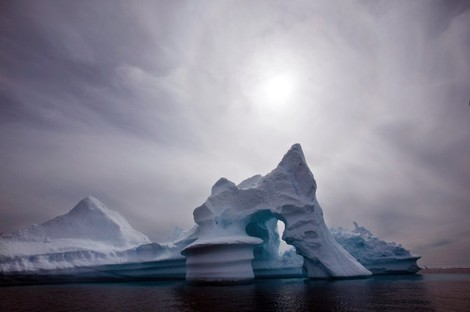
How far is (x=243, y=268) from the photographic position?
19.5 m

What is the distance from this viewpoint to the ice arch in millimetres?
18906

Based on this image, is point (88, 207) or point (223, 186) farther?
point (88, 207)

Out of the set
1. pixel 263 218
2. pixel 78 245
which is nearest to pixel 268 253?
pixel 263 218

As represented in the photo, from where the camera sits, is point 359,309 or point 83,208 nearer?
point 359,309

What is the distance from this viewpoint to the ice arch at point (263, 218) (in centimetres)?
1891

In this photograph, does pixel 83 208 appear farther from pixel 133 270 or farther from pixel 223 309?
pixel 223 309

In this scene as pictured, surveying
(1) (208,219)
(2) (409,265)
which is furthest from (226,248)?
(2) (409,265)

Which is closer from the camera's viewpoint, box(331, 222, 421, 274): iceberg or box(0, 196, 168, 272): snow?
box(0, 196, 168, 272): snow

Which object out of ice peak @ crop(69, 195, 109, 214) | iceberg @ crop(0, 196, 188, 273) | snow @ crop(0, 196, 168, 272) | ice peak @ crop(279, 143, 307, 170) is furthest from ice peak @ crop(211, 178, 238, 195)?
ice peak @ crop(69, 195, 109, 214)

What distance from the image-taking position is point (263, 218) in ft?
79.0

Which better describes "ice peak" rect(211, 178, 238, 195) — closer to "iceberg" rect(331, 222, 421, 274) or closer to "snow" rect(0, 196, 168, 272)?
"snow" rect(0, 196, 168, 272)

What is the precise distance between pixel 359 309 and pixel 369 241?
950 inches

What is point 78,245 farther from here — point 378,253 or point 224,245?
point 378,253

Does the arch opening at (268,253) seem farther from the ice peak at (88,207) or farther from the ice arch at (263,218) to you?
the ice peak at (88,207)
